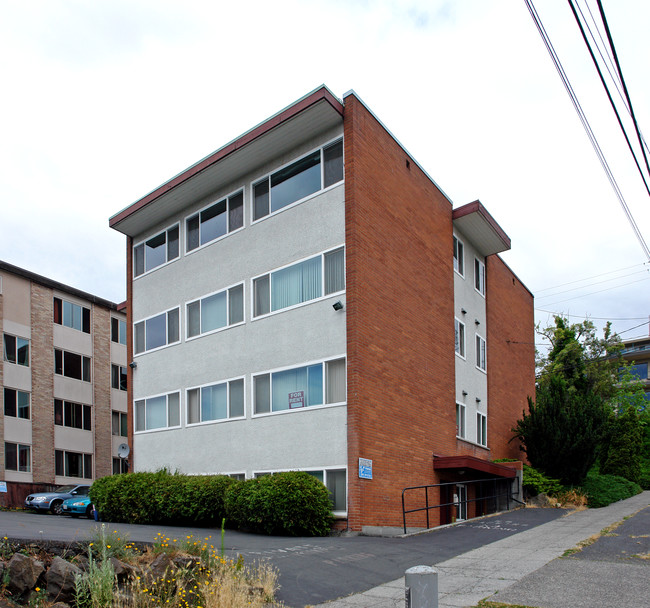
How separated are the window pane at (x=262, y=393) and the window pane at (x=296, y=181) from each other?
16.1 ft

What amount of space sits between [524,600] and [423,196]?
581 inches

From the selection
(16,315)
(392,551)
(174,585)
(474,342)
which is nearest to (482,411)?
(474,342)

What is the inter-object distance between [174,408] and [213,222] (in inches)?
245

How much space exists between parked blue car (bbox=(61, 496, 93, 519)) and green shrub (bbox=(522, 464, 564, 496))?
15.4 metres

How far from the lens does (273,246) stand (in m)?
20.0

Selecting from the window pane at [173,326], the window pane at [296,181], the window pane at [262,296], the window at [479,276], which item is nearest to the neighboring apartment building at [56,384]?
the window pane at [173,326]

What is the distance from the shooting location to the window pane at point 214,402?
20.8 m

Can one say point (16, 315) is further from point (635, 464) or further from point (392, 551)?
point (635, 464)

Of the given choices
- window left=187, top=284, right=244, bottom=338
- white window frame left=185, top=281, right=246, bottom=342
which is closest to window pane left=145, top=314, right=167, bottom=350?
white window frame left=185, top=281, right=246, bottom=342

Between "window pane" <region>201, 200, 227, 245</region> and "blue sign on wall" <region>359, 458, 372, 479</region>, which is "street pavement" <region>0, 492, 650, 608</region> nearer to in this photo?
"blue sign on wall" <region>359, 458, 372, 479</region>

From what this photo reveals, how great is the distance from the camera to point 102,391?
38.0m

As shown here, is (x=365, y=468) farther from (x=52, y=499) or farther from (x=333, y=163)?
(x=52, y=499)

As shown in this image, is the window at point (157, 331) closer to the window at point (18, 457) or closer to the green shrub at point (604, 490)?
the window at point (18, 457)

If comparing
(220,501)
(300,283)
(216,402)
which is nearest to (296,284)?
(300,283)
